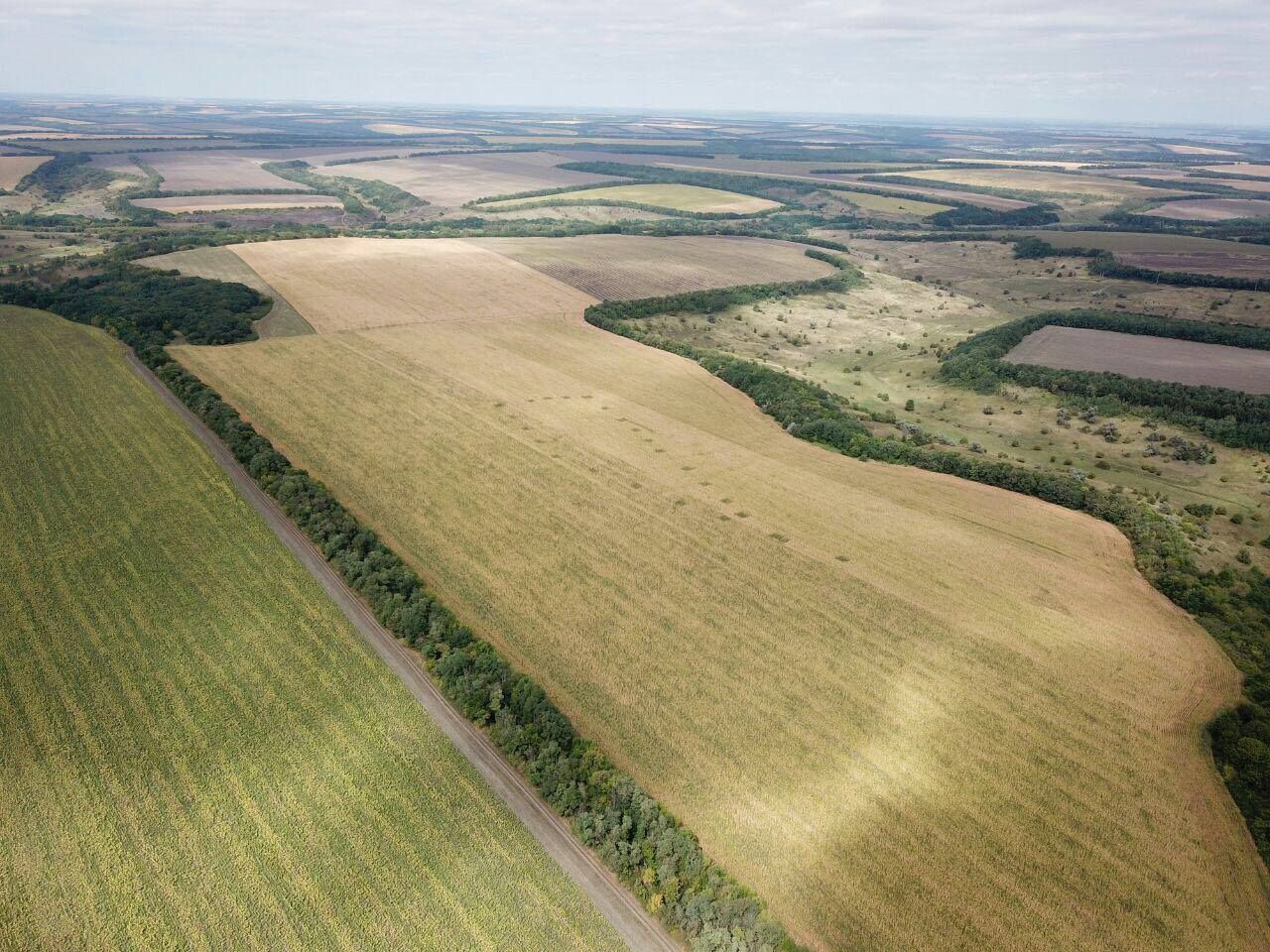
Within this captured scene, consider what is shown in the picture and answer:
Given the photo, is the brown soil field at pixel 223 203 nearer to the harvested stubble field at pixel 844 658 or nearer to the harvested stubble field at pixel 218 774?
the harvested stubble field at pixel 844 658

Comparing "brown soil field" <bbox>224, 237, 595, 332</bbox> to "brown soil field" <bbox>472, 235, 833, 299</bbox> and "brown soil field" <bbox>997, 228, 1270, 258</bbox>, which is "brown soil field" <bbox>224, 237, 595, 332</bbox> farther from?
"brown soil field" <bbox>997, 228, 1270, 258</bbox>

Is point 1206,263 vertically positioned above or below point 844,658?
above

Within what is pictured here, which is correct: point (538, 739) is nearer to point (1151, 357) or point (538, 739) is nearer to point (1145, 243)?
point (1151, 357)

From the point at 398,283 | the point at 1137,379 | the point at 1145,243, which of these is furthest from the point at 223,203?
the point at 1145,243

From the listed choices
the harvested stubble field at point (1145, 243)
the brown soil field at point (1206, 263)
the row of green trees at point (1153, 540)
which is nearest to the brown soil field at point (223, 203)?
the row of green trees at point (1153, 540)

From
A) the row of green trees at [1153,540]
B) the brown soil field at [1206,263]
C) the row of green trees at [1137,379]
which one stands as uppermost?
the brown soil field at [1206,263]

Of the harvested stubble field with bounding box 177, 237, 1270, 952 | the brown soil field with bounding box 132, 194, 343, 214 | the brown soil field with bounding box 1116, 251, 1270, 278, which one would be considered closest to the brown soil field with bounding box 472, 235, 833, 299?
the harvested stubble field with bounding box 177, 237, 1270, 952

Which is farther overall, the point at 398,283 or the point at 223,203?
the point at 223,203
